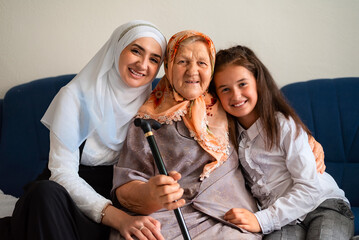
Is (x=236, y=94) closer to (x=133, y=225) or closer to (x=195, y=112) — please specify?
(x=195, y=112)

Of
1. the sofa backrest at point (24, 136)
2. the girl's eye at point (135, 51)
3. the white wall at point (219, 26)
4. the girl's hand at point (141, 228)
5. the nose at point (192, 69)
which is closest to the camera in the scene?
the girl's hand at point (141, 228)

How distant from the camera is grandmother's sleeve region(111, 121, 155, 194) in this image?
1.36 meters

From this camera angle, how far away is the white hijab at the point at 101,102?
1474 millimetres

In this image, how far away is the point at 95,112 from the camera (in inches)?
59.7

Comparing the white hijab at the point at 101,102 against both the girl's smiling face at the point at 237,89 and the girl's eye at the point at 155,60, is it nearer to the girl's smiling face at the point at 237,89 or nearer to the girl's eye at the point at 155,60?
the girl's eye at the point at 155,60

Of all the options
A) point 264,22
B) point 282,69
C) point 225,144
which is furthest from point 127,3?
point 225,144

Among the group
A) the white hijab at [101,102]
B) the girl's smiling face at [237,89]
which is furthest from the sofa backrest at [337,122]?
the white hijab at [101,102]

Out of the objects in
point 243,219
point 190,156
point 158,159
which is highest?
point 158,159

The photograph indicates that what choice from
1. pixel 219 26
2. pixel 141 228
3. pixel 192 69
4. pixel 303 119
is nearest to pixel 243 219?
pixel 141 228

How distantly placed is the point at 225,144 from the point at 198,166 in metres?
0.16

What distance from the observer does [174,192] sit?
1.12 m

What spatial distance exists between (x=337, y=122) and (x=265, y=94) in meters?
0.70

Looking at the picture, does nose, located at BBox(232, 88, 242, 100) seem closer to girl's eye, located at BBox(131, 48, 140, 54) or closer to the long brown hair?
the long brown hair

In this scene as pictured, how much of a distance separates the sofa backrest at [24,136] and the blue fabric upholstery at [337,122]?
1483mm
